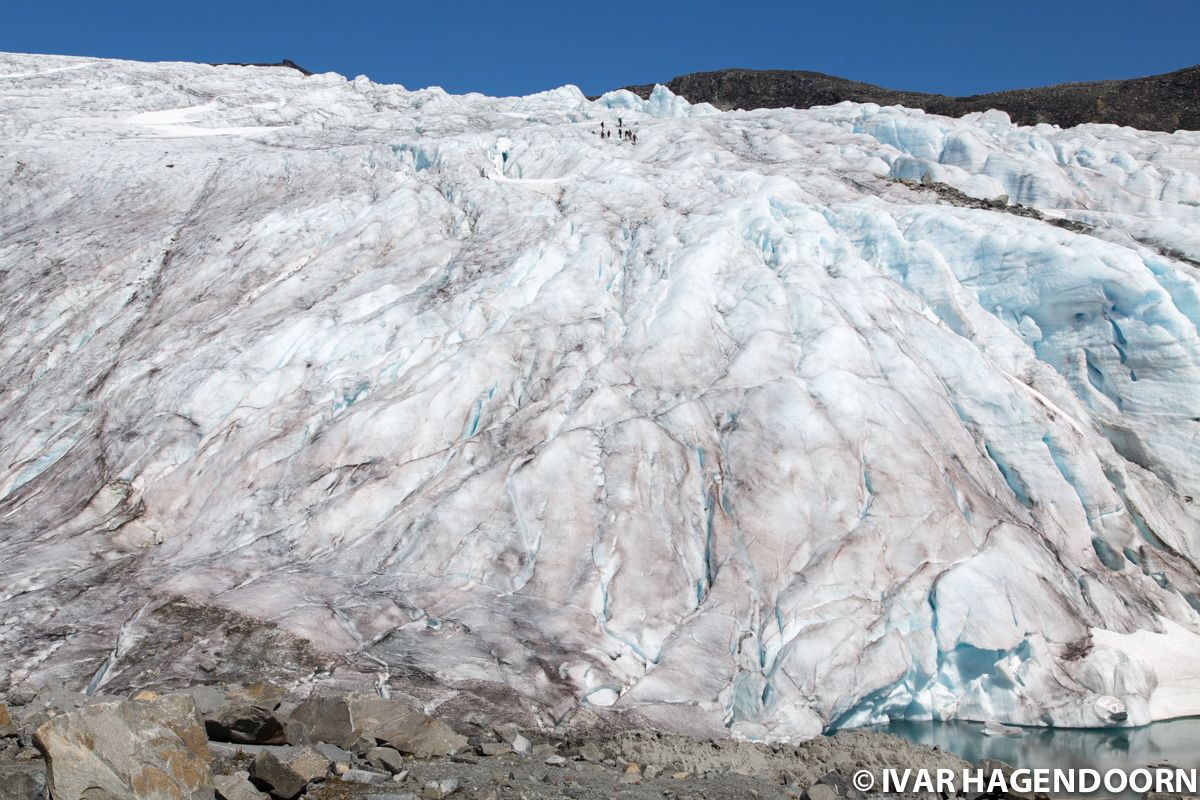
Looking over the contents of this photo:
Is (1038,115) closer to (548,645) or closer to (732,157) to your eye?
(732,157)

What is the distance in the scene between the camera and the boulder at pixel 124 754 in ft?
21.4

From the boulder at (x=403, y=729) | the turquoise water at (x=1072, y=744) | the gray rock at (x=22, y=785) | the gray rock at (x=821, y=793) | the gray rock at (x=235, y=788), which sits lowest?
the turquoise water at (x=1072, y=744)

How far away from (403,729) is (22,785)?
13.1 ft

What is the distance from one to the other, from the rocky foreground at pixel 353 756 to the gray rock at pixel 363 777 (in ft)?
0.05

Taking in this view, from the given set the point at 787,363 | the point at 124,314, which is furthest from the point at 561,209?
the point at 124,314

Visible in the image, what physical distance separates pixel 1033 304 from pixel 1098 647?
9109 mm

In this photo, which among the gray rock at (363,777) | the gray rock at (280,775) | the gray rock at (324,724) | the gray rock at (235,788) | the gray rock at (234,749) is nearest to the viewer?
the gray rock at (235,788)

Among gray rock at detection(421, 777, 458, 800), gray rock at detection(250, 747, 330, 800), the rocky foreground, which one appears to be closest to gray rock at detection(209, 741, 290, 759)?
the rocky foreground

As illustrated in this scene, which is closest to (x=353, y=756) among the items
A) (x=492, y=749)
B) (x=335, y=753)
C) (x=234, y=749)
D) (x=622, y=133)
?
(x=335, y=753)

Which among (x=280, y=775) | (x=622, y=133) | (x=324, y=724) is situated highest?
(x=622, y=133)

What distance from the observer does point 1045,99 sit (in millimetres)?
66000

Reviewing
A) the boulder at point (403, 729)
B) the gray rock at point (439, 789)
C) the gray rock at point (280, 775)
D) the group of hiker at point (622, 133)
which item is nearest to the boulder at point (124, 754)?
the gray rock at point (280, 775)

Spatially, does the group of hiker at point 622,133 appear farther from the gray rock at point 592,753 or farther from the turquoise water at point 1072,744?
the gray rock at point 592,753

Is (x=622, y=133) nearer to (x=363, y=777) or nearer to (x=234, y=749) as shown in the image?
(x=234, y=749)
